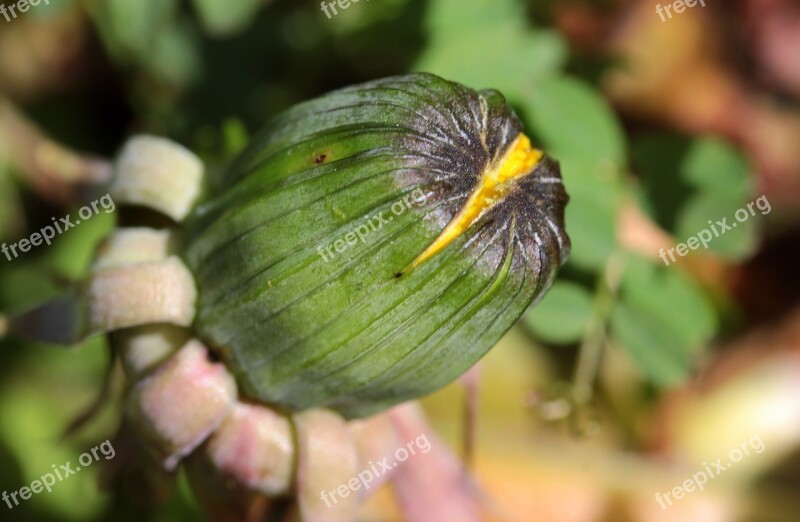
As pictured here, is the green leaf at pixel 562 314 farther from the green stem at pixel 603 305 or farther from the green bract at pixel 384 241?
the green bract at pixel 384 241

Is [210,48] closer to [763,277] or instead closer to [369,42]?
[369,42]

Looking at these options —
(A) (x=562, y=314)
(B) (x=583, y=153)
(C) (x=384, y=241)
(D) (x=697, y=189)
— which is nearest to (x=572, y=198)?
(B) (x=583, y=153)

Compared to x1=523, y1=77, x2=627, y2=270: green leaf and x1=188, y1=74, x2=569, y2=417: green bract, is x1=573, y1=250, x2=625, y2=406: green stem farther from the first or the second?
x1=188, y1=74, x2=569, y2=417: green bract

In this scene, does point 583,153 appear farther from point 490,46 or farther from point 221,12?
point 221,12

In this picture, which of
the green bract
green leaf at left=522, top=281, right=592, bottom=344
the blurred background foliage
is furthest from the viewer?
the blurred background foliage

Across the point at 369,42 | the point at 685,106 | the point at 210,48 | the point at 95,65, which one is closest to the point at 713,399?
the point at 685,106

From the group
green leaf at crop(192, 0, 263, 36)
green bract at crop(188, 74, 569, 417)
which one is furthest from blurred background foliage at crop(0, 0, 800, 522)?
green bract at crop(188, 74, 569, 417)

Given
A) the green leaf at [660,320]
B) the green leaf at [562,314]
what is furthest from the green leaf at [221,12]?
the green leaf at [660,320]
